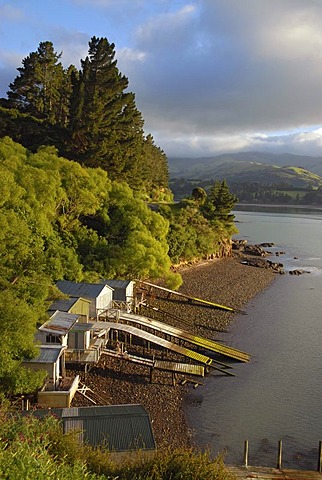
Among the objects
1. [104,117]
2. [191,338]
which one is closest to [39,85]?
[104,117]

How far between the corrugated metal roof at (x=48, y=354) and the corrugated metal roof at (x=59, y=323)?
1.16m

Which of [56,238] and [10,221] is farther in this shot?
[56,238]

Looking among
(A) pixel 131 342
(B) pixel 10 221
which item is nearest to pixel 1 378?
(B) pixel 10 221

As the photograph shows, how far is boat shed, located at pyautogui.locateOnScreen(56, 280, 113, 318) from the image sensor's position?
2889 centimetres

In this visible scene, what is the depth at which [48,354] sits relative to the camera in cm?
2061

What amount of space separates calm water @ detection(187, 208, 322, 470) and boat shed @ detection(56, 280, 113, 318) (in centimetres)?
916

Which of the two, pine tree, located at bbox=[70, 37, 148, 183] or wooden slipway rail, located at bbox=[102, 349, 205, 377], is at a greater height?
pine tree, located at bbox=[70, 37, 148, 183]

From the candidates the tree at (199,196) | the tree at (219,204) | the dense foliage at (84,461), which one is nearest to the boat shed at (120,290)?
the dense foliage at (84,461)

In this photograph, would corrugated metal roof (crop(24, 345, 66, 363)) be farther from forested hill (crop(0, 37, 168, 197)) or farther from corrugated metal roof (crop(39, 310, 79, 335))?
forested hill (crop(0, 37, 168, 197))

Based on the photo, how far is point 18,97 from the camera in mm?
56000

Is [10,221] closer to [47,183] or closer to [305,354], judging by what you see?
[47,183]

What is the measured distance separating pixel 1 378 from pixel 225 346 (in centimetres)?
1700

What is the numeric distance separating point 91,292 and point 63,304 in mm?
3425

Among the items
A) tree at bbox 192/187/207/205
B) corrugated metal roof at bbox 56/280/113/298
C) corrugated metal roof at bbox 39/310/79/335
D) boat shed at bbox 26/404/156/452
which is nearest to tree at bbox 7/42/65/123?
tree at bbox 192/187/207/205
